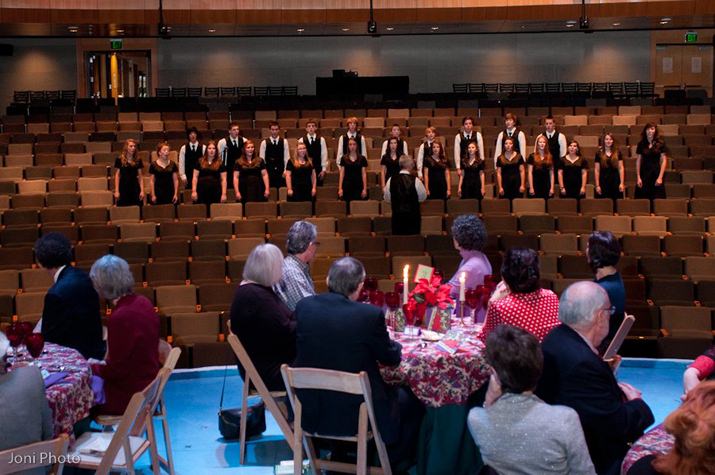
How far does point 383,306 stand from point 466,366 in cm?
75

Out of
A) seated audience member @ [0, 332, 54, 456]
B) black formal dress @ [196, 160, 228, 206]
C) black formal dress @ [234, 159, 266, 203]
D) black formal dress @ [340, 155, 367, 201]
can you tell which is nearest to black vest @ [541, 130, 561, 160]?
black formal dress @ [340, 155, 367, 201]

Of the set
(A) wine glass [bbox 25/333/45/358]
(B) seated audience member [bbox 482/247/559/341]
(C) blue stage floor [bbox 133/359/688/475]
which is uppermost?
(B) seated audience member [bbox 482/247/559/341]

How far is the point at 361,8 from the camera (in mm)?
17422

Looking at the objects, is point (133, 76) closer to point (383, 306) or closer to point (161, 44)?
point (161, 44)

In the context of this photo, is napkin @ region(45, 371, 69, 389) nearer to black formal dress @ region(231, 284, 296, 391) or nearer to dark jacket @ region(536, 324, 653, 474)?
black formal dress @ region(231, 284, 296, 391)

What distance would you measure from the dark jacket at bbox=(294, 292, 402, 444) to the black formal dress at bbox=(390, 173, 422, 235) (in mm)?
5132

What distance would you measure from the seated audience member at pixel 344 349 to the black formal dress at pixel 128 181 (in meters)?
7.04

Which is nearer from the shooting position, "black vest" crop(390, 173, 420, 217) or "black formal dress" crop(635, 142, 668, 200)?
"black vest" crop(390, 173, 420, 217)

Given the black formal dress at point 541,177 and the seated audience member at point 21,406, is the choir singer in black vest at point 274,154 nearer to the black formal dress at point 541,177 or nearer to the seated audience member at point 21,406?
the black formal dress at point 541,177

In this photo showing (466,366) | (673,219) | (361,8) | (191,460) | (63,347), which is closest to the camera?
(466,366)

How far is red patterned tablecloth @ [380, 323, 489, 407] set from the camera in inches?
183

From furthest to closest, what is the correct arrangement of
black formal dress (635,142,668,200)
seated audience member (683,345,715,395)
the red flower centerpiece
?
1. black formal dress (635,142,668,200)
2. the red flower centerpiece
3. seated audience member (683,345,715,395)

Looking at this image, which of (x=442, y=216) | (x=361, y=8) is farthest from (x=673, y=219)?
(x=361, y=8)

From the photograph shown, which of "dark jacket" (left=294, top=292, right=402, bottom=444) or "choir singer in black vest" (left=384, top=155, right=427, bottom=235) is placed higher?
"choir singer in black vest" (left=384, top=155, right=427, bottom=235)
